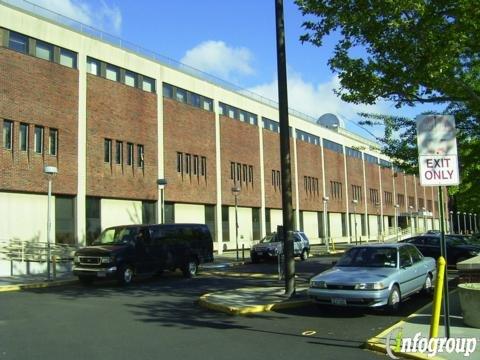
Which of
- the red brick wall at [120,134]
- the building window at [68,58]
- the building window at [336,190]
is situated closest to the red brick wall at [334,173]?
the building window at [336,190]

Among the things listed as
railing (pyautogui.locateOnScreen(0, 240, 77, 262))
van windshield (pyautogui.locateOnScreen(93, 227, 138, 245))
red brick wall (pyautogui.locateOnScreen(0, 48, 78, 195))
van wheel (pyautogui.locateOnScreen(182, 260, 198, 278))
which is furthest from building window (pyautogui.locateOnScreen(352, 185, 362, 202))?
van windshield (pyautogui.locateOnScreen(93, 227, 138, 245))

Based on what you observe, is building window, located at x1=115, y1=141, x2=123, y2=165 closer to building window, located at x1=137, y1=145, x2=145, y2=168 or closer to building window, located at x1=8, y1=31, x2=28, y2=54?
building window, located at x1=137, y1=145, x2=145, y2=168

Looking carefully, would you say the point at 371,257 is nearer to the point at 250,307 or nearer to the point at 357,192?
the point at 250,307

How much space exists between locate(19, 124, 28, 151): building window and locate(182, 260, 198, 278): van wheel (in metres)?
10.4

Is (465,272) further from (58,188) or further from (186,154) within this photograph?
(186,154)

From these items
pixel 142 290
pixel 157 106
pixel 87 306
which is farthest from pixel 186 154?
pixel 87 306

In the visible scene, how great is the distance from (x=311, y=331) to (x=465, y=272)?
3.21 metres

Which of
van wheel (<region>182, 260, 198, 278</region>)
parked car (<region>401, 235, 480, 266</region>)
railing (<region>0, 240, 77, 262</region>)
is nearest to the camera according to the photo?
van wheel (<region>182, 260, 198, 278</region>)

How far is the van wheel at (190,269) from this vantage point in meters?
22.9

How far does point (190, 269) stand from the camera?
23047 millimetres

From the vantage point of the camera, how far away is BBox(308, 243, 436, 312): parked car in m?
11.6

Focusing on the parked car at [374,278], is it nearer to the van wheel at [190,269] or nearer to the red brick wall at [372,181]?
the van wheel at [190,269]

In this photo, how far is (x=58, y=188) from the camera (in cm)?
2902

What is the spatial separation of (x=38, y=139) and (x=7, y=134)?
179 cm
